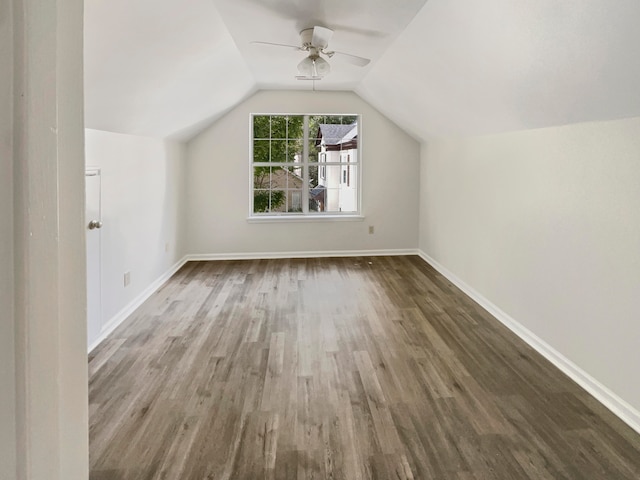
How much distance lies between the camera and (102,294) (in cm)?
357

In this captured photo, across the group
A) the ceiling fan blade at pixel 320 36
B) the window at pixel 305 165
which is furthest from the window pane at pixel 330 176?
the ceiling fan blade at pixel 320 36

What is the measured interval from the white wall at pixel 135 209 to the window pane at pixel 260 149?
1071 mm

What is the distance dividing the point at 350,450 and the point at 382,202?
4.81 metres

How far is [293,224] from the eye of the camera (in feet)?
21.8

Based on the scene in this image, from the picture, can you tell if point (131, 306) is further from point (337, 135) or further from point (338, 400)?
point (337, 135)

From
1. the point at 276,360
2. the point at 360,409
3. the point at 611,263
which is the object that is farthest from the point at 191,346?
the point at 611,263

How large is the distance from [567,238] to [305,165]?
169 inches

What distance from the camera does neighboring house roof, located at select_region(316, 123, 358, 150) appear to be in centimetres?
670

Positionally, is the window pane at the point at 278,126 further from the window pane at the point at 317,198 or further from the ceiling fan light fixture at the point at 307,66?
the ceiling fan light fixture at the point at 307,66

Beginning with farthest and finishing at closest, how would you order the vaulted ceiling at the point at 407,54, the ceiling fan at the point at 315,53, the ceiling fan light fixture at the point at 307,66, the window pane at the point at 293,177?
the window pane at the point at 293,177
the ceiling fan light fixture at the point at 307,66
the ceiling fan at the point at 315,53
the vaulted ceiling at the point at 407,54

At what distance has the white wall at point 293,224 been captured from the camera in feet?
20.9

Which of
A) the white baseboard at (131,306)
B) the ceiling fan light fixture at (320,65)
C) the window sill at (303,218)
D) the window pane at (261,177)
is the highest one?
the ceiling fan light fixture at (320,65)

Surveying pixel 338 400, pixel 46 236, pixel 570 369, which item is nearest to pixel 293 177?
pixel 338 400

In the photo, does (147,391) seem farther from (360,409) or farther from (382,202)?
(382,202)
